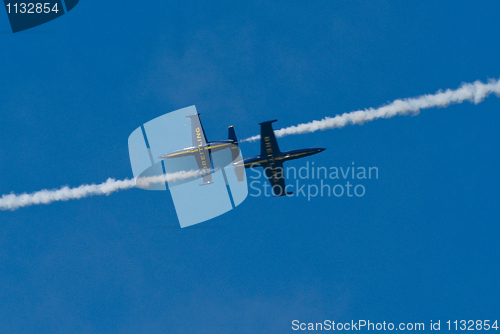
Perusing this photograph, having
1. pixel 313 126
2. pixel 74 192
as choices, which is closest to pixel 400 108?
pixel 313 126

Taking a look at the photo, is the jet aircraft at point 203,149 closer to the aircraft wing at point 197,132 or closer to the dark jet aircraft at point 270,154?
the aircraft wing at point 197,132

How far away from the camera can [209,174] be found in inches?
2842

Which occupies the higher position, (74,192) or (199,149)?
(199,149)

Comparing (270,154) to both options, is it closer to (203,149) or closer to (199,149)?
(203,149)

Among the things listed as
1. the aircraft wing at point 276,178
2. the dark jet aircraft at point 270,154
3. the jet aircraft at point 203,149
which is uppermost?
the jet aircraft at point 203,149

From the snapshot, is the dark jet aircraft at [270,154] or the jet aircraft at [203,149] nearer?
the dark jet aircraft at [270,154]

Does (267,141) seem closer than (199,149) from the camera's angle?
Yes

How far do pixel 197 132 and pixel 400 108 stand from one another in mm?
30326

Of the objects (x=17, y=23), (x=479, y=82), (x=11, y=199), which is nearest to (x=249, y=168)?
(x=479, y=82)

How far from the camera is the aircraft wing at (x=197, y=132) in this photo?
72.9 meters

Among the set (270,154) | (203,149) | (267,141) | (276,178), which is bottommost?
(276,178)

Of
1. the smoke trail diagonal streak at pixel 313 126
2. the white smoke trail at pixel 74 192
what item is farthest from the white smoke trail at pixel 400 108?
the white smoke trail at pixel 74 192

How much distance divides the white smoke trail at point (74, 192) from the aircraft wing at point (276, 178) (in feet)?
48.2

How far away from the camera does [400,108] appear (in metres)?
64.4
